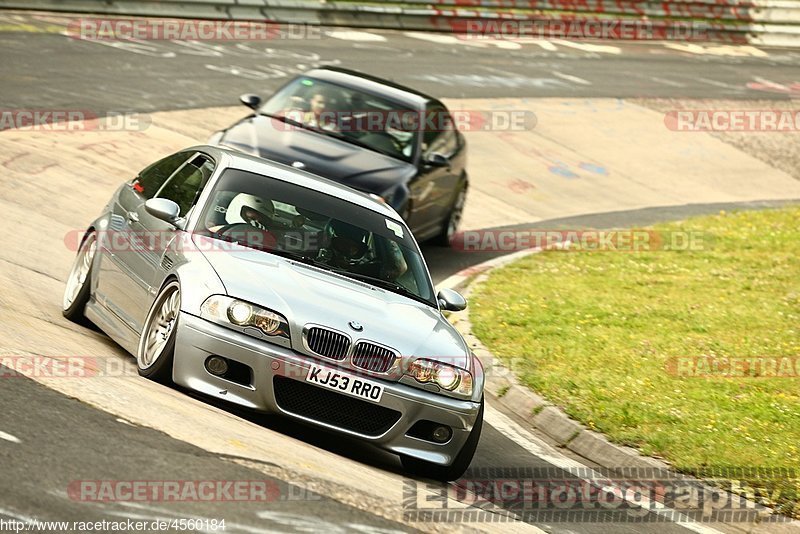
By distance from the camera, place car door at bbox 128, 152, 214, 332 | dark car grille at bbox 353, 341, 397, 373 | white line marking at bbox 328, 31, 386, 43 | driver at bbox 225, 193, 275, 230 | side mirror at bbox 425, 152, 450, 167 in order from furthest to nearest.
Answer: white line marking at bbox 328, 31, 386, 43 → side mirror at bbox 425, 152, 450, 167 → driver at bbox 225, 193, 275, 230 → car door at bbox 128, 152, 214, 332 → dark car grille at bbox 353, 341, 397, 373

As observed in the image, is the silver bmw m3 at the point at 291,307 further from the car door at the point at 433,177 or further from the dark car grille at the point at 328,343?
the car door at the point at 433,177

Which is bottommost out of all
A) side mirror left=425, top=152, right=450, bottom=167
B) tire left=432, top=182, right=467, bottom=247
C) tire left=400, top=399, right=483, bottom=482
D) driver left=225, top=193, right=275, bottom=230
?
tire left=432, top=182, right=467, bottom=247

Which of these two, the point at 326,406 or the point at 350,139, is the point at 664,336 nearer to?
the point at 350,139

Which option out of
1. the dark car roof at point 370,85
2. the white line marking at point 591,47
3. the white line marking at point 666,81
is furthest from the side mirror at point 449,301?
the white line marking at point 591,47

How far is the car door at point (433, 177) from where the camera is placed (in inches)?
568

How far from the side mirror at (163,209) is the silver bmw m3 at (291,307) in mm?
13

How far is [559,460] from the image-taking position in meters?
9.25

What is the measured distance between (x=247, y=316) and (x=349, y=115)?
7.27 metres

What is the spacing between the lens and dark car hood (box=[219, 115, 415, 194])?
43.3ft

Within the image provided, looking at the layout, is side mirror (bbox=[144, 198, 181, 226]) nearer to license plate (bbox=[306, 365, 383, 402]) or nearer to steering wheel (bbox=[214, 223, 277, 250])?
steering wheel (bbox=[214, 223, 277, 250])

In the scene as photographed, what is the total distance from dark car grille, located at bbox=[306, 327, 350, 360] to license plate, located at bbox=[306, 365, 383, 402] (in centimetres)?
11

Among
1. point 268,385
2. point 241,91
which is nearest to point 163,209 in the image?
point 268,385

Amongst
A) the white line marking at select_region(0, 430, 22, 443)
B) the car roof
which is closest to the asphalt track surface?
the white line marking at select_region(0, 430, 22, 443)

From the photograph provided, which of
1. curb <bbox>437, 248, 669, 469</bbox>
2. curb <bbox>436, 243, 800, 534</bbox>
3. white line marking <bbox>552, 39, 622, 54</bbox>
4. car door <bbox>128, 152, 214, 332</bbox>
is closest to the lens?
car door <bbox>128, 152, 214, 332</bbox>
